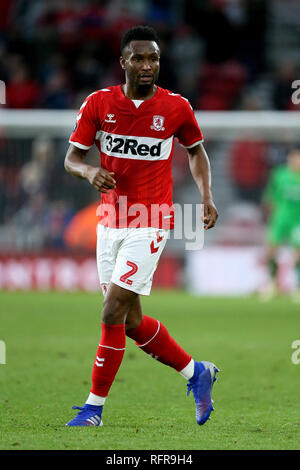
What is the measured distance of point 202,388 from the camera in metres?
5.50

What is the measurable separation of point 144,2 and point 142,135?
16.0 m

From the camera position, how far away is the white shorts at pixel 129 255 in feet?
17.1

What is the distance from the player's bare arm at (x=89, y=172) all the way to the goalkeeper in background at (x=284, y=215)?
31.3ft

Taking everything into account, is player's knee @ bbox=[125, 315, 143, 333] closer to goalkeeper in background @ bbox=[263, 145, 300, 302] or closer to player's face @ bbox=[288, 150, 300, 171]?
goalkeeper in background @ bbox=[263, 145, 300, 302]

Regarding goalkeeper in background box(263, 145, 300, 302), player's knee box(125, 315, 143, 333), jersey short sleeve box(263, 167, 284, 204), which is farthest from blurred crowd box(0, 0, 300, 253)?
player's knee box(125, 315, 143, 333)

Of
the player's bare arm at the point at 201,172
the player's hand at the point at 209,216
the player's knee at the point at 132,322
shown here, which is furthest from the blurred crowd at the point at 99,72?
the player's hand at the point at 209,216

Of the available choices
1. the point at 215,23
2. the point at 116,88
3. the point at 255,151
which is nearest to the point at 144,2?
the point at 215,23

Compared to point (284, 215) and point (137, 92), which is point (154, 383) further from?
point (284, 215)

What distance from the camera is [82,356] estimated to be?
27.1 ft

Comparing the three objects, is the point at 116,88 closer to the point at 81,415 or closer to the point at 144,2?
the point at 81,415

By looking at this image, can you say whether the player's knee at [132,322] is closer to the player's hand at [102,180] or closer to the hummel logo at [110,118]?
the player's hand at [102,180]

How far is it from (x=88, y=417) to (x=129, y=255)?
3.14 ft

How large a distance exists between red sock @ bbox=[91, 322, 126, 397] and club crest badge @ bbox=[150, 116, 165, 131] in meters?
1.20

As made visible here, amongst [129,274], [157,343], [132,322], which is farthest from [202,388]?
[129,274]
